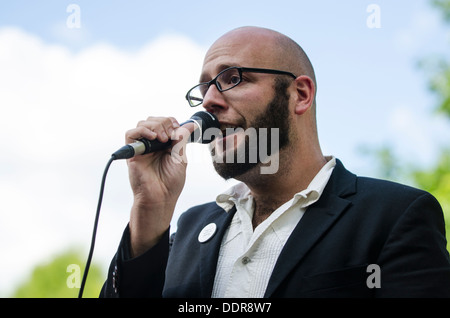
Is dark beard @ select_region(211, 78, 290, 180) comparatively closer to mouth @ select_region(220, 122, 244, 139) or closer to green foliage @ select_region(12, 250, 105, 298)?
mouth @ select_region(220, 122, 244, 139)

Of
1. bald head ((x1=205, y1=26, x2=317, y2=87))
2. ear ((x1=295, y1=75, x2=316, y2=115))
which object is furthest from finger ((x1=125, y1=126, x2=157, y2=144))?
ear ((x1=295, y1=75, x2=316, y2=115))

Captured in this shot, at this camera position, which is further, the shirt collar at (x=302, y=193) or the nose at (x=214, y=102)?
the nose at (x=214, y=102)

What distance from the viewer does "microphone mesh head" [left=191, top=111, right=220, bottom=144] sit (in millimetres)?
2359

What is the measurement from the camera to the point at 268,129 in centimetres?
258

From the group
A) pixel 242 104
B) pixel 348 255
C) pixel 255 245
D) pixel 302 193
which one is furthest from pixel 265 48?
pixel 348 255

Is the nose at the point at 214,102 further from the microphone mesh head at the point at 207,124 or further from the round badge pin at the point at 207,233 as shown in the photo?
the round badge pin at the point at 207,233

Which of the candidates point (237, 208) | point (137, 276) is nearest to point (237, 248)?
point (237, 208)

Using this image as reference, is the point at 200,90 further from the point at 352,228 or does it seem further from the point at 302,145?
the point at 352,228

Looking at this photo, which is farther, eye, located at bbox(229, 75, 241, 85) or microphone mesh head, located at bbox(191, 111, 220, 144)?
eye, located at bbox(229, 75, 241, 85)

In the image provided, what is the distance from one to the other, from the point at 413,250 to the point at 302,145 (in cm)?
93

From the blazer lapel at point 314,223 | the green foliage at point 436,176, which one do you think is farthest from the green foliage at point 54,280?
the blazer lapel at point 314,223

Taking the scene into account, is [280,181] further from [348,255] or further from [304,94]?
[348,255]

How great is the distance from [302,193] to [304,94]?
26.3 inches

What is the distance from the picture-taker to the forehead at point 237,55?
2604 mm
